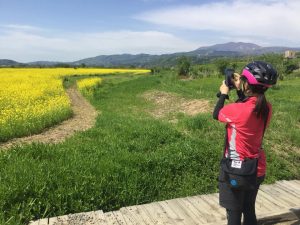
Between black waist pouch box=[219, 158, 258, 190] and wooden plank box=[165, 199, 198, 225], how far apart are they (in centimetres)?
149

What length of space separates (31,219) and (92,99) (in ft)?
57.4

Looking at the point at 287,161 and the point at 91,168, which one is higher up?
the point at 91,168

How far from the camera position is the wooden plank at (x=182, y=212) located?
15.4 feet

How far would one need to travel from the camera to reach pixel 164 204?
5211mm

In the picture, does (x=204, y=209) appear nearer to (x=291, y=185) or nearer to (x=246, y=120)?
(x=291, y=185)

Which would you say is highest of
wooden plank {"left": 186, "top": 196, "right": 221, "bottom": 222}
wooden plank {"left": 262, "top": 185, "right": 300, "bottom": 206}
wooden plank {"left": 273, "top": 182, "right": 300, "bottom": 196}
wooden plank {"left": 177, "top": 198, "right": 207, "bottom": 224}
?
wooden plank {"left": 177, "top": 198, "right": 207, "bottom": 224}

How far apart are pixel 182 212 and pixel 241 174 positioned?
72.3 inches

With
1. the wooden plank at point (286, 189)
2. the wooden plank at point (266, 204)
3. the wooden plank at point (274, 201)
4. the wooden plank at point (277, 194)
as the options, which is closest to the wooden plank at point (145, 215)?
the wooden plank at point (266, 204)

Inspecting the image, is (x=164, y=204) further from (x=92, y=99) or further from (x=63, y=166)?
(x=92, y=99)

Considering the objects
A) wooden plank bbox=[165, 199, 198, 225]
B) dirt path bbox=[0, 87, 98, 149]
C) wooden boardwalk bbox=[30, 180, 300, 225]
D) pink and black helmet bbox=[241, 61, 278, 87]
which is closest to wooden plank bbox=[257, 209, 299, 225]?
wooden boardwalk bbox=[30, 180, 300, 225]

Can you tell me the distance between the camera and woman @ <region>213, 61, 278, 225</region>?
10.7 ft

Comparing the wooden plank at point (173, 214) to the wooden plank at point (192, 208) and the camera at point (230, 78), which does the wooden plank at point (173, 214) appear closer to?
the wooden plank at point (192, 208)

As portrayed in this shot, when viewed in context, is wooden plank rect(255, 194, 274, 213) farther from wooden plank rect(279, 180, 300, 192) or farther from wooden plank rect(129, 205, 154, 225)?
wooden plank rect(129, 205, 154, 225)

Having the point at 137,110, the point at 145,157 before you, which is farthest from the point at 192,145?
the point at 137,110
